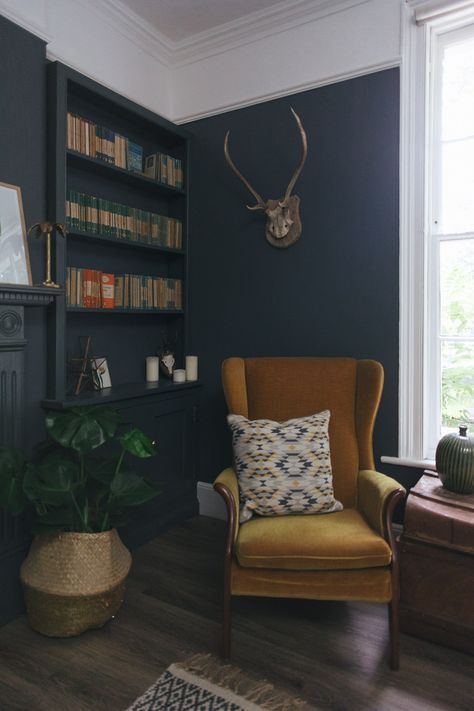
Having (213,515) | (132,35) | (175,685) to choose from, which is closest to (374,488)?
(175,685)

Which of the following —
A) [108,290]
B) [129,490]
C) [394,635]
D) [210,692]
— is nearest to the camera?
[210,692]

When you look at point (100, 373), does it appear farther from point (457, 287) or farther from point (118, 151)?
point (457, 287)

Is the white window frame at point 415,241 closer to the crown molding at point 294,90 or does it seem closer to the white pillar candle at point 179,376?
the crown molding at point 294,90

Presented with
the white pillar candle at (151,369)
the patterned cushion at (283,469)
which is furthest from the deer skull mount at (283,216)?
the patterned cushion at (283,469)

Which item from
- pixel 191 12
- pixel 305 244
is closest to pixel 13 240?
pixel 305 244

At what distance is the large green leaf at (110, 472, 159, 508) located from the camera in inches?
80.4

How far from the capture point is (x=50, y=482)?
1925 millimetres

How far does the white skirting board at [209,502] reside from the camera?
10.4 feet

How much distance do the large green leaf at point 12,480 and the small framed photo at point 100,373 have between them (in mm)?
802

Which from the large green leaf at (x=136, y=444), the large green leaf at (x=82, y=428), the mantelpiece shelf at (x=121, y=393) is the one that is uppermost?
the mantelpiece shelf at (x=121, y=393)

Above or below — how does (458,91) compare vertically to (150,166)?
above

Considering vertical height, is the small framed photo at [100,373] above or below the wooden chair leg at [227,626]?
above

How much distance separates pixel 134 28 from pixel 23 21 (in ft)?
3.01

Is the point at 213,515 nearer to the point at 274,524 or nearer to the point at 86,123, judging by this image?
the point at 274,524
